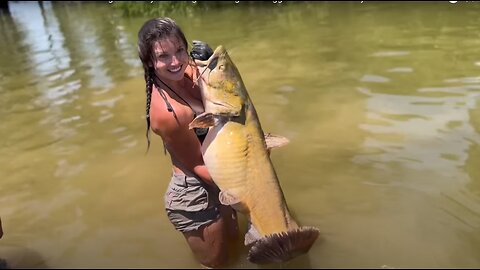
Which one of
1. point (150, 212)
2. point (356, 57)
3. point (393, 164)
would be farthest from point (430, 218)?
point (356, 57)

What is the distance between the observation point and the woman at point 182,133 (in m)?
3.06

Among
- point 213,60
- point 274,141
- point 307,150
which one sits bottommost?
point 307,150

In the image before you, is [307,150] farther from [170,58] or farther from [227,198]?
[170,58]

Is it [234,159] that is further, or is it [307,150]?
[307,150]

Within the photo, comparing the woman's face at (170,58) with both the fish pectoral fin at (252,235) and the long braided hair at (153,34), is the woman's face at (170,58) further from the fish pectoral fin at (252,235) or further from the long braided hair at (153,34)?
the fish pectoral fin at (252,235)

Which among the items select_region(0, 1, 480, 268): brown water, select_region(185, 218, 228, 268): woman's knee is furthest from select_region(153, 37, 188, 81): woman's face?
select_region(0, 1, 480, 268): brown water

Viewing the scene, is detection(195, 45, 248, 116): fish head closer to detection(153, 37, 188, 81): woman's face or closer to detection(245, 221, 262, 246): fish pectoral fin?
detection(153, 37, 188, 81): woman's face

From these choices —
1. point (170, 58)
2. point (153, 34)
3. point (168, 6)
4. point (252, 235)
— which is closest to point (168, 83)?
point (170, 58)

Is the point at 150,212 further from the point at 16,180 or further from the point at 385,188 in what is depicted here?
the point at 385,188

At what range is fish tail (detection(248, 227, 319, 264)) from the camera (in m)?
2.76

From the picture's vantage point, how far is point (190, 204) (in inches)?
130

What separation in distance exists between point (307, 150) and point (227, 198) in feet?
8.21

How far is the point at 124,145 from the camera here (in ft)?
19.6

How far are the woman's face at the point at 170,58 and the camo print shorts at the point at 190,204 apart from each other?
68 cm
